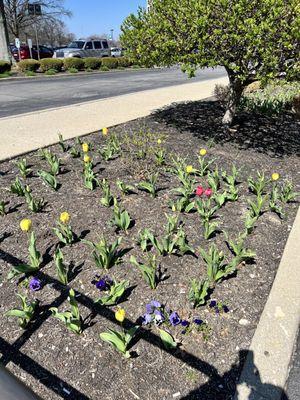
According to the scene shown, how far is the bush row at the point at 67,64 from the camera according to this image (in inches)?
825

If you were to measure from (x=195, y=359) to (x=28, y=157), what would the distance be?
12.2 ft

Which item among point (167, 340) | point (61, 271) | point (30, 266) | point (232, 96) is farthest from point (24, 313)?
point (232, 96)

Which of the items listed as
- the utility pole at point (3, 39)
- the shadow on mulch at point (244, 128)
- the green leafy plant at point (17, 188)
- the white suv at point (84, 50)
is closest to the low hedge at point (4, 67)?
the utility pole at point (3, 39)

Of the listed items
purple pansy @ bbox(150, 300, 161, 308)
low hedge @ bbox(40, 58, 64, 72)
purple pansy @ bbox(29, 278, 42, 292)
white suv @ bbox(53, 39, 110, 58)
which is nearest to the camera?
purple pansy @ bbox(150, 300, 161, 308)

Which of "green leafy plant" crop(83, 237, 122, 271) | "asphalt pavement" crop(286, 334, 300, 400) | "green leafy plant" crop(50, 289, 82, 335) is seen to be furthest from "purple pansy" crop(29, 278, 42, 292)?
"asphalt pavement" crop(286, 334, 300, 400)

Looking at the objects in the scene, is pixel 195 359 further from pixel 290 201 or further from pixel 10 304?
pixel 290 201

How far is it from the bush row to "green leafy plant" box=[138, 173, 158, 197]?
18411 millimetres

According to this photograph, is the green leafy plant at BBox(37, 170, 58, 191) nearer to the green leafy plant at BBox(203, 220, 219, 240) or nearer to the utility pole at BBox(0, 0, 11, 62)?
the green leafy plant at BBox(203, 220, 219, 240)

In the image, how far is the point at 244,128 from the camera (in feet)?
20.9

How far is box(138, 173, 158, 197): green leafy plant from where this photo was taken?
3790 mm

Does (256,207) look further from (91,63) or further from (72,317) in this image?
(91,63)

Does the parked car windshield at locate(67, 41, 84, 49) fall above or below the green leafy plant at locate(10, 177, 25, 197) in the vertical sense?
above

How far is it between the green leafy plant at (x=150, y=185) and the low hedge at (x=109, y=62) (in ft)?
78.8

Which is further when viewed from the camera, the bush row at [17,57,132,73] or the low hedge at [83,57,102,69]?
the low hedge at [83,57,102,69]
